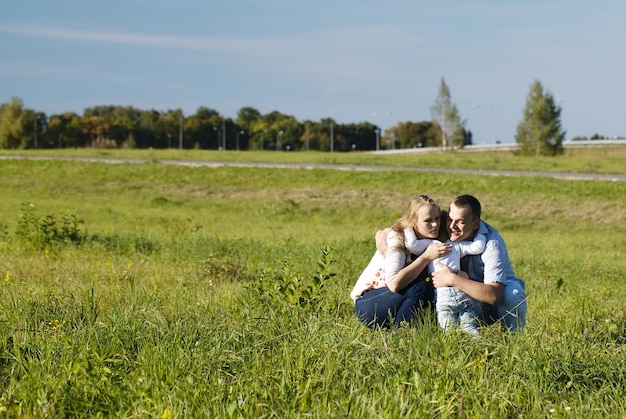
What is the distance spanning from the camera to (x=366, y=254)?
12047 mm

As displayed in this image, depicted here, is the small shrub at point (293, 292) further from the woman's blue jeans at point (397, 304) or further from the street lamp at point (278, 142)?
the street lamp at point (278, 142)

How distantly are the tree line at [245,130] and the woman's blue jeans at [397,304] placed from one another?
5833 centimetres

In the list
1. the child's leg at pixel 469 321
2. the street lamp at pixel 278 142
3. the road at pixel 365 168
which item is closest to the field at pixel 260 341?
the child's leg at pixel 469 321

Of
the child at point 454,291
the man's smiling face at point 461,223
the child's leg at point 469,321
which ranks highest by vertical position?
the man's smiling face at point 461,223

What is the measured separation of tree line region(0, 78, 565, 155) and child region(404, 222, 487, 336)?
58.2 meters

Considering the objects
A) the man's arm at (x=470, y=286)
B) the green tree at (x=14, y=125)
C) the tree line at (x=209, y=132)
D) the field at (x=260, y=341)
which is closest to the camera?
the field at (x=260, y=341)

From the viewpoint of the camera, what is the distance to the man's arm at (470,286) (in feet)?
19.6

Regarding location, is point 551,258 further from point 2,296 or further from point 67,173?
point 67,173

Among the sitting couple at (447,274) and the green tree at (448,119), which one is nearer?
the sitting couple at (447,274)

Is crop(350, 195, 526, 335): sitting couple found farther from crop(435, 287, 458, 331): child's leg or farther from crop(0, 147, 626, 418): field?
crop(0, 147, 626, 418): field

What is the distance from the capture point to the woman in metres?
6.04

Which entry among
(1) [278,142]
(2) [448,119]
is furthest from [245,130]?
(2) [448,119]

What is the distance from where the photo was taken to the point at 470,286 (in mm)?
5980

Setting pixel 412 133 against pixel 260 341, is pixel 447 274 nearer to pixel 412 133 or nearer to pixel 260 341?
pixel 260 341
